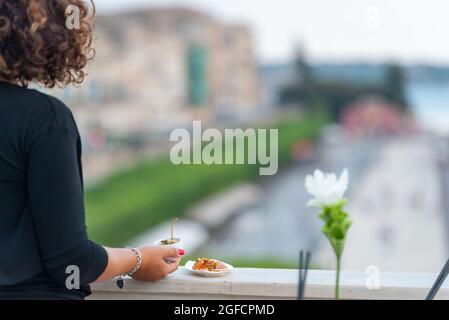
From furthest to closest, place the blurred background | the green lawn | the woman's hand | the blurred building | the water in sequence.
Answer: the water < the blurred background < the blurred building < the green lawn < the woman's hand

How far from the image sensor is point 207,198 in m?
15.9

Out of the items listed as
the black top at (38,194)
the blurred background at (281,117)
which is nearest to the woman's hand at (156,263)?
the black top at (38,194)

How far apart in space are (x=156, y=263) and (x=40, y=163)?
252 mm

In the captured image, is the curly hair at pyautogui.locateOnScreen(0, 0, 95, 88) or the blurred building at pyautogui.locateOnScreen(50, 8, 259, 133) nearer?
the curly hair at pyautogui.locateOnScreen(0, 0, 95, 88)

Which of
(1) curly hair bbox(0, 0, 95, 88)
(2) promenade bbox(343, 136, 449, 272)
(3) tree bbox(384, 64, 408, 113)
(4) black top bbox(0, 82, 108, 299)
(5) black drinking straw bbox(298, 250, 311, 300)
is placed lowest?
(2) promenade bbox(343, 136, 449, 272)

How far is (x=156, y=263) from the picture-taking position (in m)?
0.88

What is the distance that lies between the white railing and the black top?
23 centimetres

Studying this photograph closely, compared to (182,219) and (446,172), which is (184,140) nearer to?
(182,219)

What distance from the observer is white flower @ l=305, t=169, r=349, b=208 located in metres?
0.66

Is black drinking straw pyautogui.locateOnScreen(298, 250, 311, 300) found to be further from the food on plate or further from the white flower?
the food on plate

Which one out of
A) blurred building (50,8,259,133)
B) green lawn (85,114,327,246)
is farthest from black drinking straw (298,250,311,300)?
blurred building (50,8,259,133)

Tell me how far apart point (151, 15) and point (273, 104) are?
3201 millimetres

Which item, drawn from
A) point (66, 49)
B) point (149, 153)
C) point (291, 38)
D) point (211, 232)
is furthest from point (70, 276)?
point (291, 38)

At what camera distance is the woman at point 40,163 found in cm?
68
